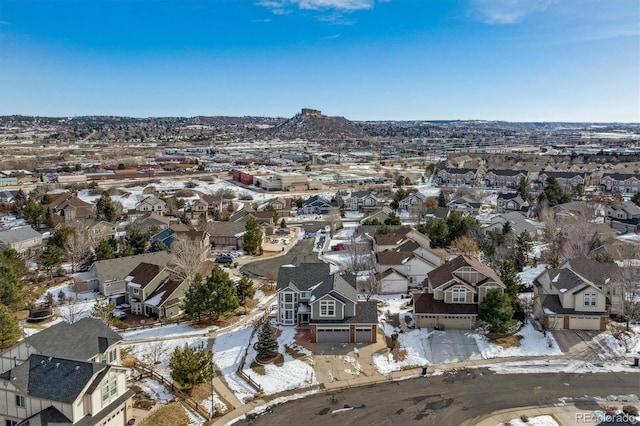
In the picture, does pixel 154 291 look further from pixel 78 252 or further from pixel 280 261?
pixel 280 261

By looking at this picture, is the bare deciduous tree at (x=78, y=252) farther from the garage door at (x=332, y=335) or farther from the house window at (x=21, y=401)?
the house window at (x=21, y=401)

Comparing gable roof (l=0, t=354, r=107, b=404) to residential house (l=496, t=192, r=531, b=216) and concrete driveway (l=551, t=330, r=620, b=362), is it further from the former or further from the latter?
residential house (l=496, t=192, r=531, b=216)

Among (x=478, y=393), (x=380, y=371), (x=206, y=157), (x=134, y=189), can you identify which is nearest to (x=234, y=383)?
(x=380, y=371)

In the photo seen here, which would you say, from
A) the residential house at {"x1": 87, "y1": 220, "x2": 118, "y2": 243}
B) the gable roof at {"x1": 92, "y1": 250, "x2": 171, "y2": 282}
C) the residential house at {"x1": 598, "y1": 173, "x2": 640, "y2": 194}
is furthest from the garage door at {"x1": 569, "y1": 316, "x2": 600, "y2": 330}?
the residential house at {"x1": 598, "y1": 173, "x2": 640, "y2": 194}

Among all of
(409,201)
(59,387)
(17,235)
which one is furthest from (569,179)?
(59,387)

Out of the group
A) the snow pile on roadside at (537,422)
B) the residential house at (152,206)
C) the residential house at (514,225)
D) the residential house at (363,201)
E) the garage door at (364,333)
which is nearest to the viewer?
the snow pile on roadside at (537,422)

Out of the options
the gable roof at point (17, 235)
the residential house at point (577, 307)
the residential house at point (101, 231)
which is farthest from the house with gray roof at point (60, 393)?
the gable roof at point (17, 235)
